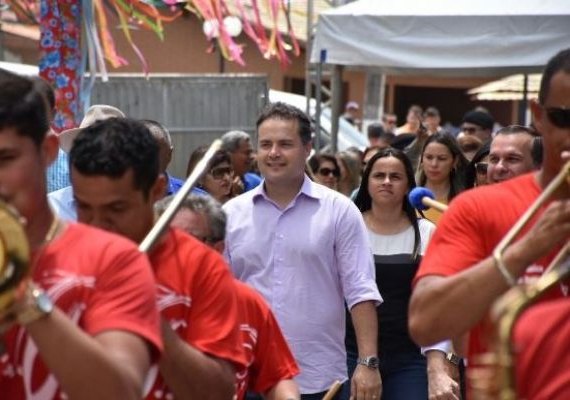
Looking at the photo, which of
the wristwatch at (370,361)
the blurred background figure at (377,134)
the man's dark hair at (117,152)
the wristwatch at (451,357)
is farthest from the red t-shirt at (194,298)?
the blurred background figure at (377,134)

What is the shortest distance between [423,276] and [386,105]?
3143 centimetres

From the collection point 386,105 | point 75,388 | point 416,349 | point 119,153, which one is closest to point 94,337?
point 75,388

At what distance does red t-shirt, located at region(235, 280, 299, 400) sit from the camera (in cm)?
448

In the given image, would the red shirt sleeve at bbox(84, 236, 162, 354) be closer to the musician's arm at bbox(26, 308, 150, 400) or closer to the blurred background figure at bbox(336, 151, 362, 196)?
the musician's arm at bbox(26, 308, 150, 400)

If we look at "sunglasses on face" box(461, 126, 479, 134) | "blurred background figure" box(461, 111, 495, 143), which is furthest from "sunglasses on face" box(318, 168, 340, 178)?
"sunglasses on face" box(461, 126, 479, 134)

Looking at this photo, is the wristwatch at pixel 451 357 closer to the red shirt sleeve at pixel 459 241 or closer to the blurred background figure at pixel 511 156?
the blurred background figure at pixel 511 156

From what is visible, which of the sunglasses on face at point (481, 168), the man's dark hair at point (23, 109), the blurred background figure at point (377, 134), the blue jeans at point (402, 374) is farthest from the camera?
the blurred background figure at point (377, 134)

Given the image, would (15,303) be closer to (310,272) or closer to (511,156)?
(310,272)

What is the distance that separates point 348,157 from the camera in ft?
41.7

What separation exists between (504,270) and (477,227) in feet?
0.93

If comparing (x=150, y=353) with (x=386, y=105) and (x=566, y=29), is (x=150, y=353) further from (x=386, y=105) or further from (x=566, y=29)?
(x=386, y=105)

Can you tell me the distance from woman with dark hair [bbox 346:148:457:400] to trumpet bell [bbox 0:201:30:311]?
4.25 meters

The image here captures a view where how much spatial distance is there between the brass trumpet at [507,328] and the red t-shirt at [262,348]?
4.33 feet

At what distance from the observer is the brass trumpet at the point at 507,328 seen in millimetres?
3002
